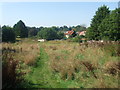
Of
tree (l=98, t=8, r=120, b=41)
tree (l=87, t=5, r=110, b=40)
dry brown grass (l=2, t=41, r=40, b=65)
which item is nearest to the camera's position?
dry brown grass (l=2, t=41, r=40, b=65)

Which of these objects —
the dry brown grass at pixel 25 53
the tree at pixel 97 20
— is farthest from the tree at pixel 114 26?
the dry brown grass at pixel 25 53

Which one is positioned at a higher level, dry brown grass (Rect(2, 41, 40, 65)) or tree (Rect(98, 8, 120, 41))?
tree (Rect(98, 8, 120, 41))

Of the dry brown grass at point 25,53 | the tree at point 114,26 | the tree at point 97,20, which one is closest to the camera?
the dry brown grass at point 25,53

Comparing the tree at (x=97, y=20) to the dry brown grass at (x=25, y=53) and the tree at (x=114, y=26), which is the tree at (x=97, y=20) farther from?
the dry brown grass at (x=25, y=53)

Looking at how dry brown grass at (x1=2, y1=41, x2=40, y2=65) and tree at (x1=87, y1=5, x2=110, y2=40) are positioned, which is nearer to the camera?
dry brown grass at (x1=2, y1=41, x2=40, y2=65)

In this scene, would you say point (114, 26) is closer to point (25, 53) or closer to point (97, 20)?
point (97, 20)

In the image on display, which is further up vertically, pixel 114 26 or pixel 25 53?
A: pixel 114 26

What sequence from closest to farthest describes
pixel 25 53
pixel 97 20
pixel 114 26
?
pixel 25 53 → pixel 114 26 → pixel 97 20

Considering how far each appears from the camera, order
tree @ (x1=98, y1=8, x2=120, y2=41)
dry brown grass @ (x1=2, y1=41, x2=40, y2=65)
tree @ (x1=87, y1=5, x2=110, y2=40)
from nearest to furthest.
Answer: dry brown grass @ (x1=2, y1=41, x2=40, y2=65), tree @ (x1=98, y1=8, x2=120, y2=41), tree @ (x1=87, y1=5, x2=110, y2=40)

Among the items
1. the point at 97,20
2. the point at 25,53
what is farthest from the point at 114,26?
the point at 25,53

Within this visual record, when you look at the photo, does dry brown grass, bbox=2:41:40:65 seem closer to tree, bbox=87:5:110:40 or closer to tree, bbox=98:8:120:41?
tree, bbox=98:8:120:41

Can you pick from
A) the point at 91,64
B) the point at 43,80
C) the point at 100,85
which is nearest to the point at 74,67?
the point at 91,64

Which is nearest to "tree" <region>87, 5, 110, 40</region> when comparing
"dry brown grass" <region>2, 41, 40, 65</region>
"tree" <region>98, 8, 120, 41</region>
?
"tree" <region>98, 8, 120, 41</region>

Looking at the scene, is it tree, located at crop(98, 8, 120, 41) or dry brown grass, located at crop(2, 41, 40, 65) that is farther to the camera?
tree, located at crop(98, 8, 120, 41)
